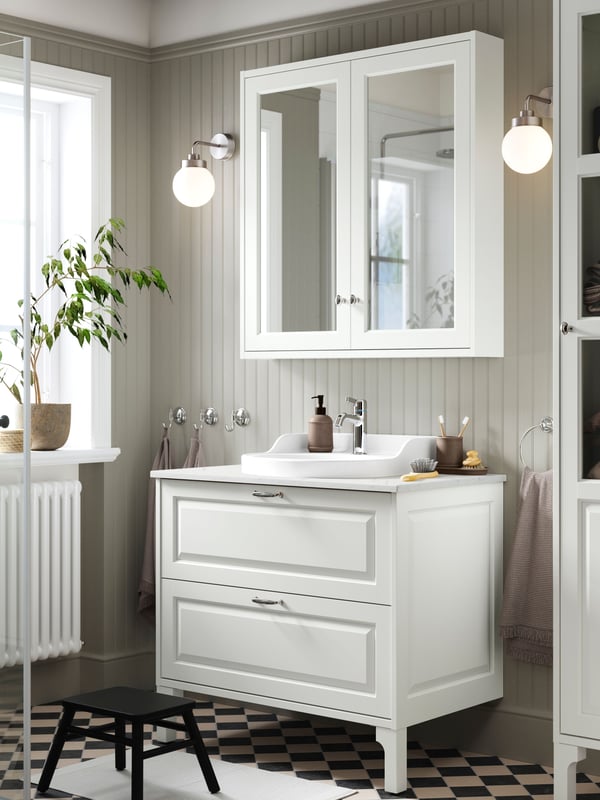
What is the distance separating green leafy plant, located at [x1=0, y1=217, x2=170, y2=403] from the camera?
3947mm

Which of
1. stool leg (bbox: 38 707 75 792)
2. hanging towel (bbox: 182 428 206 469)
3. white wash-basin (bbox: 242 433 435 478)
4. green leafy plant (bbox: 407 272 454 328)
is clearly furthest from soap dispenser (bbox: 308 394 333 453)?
stool leg (bbox: 38 707 75 792)

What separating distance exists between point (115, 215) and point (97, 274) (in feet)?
0.74

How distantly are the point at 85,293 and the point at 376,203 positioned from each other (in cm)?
124

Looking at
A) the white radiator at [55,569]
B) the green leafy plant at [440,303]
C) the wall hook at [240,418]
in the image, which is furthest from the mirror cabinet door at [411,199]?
the white radiator at [55,569]

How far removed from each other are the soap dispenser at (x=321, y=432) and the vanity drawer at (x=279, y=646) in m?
0.55

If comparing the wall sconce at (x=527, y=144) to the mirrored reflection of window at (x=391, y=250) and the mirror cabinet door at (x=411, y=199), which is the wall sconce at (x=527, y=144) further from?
the mirrored reflection of window at (x=391, y=250)

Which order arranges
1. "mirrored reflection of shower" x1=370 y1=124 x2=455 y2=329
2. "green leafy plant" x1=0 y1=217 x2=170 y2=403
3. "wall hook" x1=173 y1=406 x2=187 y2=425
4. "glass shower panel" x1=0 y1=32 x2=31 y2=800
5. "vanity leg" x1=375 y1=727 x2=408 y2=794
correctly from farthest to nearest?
1. "wall hook" x1=173 y1=406 x2=187 y2=425
2. "green leafy plant" x1=0 y1=217 x2=170 y2=403
3. "mirrored reflection of shower" x1=370 y1=124 x2=455 y2=329
4. "vanity leg" x1=375 y1=727 x2=408 y2=794
5. "glass shower panel" x1=0 y1=32 x2=31 y2=800

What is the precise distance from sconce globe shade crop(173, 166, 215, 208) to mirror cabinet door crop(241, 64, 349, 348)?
18cm

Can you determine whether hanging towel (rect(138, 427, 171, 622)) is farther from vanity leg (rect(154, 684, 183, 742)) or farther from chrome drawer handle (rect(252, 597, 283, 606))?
chrome drawer handle (rect(252, 597, 283, 606))

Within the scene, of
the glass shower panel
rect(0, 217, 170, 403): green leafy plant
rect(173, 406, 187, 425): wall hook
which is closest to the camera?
the glass shower panel

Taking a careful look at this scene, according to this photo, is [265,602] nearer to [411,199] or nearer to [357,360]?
[357,360]

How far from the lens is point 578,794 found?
10.9 ft

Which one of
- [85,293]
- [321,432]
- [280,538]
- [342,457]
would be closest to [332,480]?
[280,538]

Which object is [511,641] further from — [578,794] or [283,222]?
[283,222]
